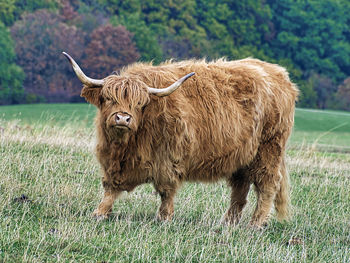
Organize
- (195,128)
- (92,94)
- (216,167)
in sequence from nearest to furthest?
(92,94) → (195,128) → (216,167)

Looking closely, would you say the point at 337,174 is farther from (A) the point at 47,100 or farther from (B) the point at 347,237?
(A) the point at 47,100

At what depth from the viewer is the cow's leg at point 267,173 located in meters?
6.09

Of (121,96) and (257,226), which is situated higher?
(121,96)

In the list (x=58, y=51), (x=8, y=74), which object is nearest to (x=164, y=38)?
(x=58, y=51)

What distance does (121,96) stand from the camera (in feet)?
16.4

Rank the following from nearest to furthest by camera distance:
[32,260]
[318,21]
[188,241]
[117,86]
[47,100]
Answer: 1. [32,260]
2. [188,241]
3. [117,86]
4. [47,100]
5. [318,21]

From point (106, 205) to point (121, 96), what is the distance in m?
1.10

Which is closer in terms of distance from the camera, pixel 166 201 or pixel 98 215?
pixel 98 215

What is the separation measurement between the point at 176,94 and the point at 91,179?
6.79 ft

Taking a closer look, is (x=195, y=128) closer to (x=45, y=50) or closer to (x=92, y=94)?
(x=92, y=94)

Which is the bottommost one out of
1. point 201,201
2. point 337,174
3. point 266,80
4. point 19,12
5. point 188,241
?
point 19,12

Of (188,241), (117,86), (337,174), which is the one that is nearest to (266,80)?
(117,86)

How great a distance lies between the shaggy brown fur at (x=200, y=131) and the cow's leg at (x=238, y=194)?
12 millimetres

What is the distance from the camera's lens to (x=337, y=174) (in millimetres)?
8609
